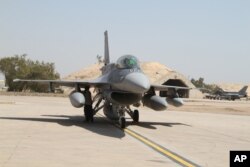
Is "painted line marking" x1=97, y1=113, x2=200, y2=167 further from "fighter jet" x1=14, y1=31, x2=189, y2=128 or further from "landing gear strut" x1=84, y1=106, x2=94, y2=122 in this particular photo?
"landing gear strut" x1=84, y1=106, x2=94, y2=122

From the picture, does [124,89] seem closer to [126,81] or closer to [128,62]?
[126,81]

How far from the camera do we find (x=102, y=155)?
10.4 m

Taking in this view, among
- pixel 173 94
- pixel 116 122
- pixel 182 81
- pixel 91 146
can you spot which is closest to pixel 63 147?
pixel 91 146

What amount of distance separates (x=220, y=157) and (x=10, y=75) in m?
88.6

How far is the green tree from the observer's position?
287ft

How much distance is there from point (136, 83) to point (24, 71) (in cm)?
7788

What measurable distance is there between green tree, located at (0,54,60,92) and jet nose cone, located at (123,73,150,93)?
235 feet

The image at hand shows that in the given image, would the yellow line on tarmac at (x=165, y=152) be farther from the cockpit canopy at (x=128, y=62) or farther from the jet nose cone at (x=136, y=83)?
the cockpit canopy at (x=128, y=62)

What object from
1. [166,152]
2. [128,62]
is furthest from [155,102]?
[166,152]

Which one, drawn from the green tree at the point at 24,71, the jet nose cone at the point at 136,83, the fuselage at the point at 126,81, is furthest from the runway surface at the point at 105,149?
the green tree at the point at 24,71

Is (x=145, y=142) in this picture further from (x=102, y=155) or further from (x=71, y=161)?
(x=71, y=161)

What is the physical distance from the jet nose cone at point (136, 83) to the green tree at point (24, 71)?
71.5 metres

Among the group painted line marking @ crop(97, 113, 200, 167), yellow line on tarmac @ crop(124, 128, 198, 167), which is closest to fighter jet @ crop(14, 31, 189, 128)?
yellow line on tarmac @ crop(124, 128, 198, 167)

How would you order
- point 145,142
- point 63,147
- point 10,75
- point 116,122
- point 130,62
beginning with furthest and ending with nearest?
point 10,75
point 116,122
point 130,62
point 145,142
point 63,147
